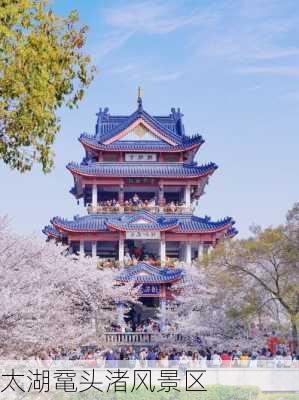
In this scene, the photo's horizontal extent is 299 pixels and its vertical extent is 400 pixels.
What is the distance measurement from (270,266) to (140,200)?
1918 cm

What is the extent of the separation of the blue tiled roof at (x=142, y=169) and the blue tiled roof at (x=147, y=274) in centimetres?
663

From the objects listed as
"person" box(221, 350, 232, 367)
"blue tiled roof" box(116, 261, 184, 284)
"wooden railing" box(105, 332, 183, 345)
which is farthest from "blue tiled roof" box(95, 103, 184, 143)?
"person" box(221, 350, 232, 367)

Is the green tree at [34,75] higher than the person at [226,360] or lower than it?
higher

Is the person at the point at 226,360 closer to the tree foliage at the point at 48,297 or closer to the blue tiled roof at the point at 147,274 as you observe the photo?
the tree foliage at the point at 48,297

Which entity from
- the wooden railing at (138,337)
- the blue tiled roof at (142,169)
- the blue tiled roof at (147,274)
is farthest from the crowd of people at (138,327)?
the blue tiled roof at (142,169)

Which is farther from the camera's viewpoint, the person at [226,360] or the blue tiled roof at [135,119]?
the blue tiled roof at [135,119]

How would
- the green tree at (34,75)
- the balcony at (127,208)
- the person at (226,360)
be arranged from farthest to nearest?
the balcony at (127,208)
the person at (226,360)
the green tree at (34,75)

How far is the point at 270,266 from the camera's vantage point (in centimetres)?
3059

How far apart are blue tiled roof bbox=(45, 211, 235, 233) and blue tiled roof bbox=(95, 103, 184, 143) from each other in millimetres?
5250

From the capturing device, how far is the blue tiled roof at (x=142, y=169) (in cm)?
4799

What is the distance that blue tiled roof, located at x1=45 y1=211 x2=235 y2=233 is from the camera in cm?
4553

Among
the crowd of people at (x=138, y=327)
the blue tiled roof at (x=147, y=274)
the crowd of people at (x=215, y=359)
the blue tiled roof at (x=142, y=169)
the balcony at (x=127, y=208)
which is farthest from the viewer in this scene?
the blue tiled roof at (x=142, y=169)

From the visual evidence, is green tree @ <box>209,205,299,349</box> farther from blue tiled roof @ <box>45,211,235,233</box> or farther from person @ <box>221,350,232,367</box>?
blue tiled roof @ <box>45,211,235,233</box>

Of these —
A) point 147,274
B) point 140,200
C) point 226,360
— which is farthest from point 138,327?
point 226,360
